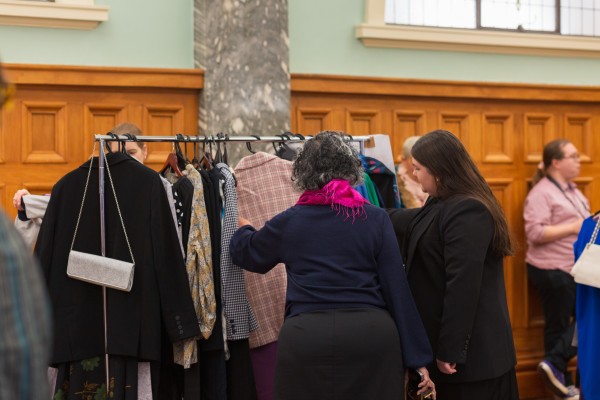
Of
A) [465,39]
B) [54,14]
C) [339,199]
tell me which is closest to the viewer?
[339,199]

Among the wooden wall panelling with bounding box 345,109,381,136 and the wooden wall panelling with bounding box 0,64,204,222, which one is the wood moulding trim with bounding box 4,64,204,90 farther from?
the wooden wall panelling with bounding box 345,109,381,136

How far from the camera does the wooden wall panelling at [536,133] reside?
6.29m

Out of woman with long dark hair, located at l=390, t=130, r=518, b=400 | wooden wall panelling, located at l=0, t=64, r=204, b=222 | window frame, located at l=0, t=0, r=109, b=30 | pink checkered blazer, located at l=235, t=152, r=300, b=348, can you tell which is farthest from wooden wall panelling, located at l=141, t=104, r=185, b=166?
woman with long dark hair, located at l=390, t=130, r=518, b=400

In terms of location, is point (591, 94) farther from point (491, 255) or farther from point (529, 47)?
point (491, 255)

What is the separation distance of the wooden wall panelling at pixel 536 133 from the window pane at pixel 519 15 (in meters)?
0.62

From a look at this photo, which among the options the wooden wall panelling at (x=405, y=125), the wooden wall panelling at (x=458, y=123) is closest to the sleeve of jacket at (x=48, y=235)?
the wooden wall panelling at (x=405, y=125)

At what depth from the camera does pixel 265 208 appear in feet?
12.5

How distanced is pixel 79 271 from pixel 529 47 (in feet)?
12.5

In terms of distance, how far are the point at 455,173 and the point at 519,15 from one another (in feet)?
9.99

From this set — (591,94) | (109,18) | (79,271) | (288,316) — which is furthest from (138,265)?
(591,94)

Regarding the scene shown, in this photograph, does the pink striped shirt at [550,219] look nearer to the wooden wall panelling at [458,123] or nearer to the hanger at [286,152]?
the wooden wall panelling at [458,123]

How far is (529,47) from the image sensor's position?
6.12 metres

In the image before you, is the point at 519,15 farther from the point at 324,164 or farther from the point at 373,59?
the point at 324,164

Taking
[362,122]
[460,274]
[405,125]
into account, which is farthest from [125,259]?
[405,125]
